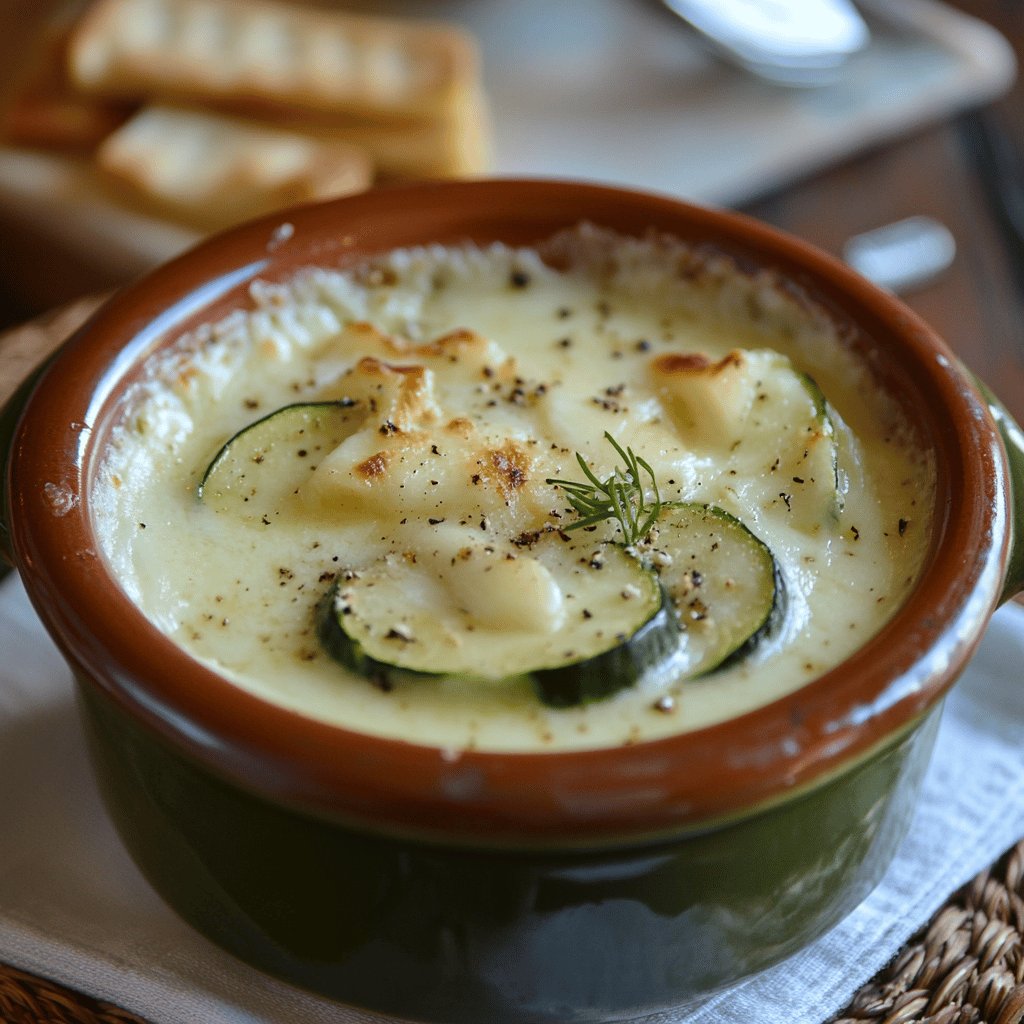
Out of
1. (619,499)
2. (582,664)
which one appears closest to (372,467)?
(619,499)

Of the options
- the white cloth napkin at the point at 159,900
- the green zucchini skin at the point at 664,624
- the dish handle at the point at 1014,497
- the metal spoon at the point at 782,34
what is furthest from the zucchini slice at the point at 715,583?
the metal spoon at the point at 782,34

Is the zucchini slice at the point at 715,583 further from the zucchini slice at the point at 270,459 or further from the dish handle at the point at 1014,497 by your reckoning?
the zucchini slice at the point at 270,459

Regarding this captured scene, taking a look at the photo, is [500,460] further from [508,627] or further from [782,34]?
[782,34]

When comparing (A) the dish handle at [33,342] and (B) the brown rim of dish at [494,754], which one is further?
(A) the dish handle at [33,342]

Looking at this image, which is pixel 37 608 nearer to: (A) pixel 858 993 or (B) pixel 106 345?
(B) pixel 106 345

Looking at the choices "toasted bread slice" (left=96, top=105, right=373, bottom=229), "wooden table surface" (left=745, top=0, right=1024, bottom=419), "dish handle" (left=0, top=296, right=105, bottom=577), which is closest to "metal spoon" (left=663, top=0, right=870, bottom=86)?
"wooden table surface" (left=745, top=0, right=1024, bottom=419)

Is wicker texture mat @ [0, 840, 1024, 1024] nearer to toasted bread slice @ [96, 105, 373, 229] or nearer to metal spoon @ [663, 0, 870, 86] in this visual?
toasted bread slice @ [96, 105, 373, 229]
